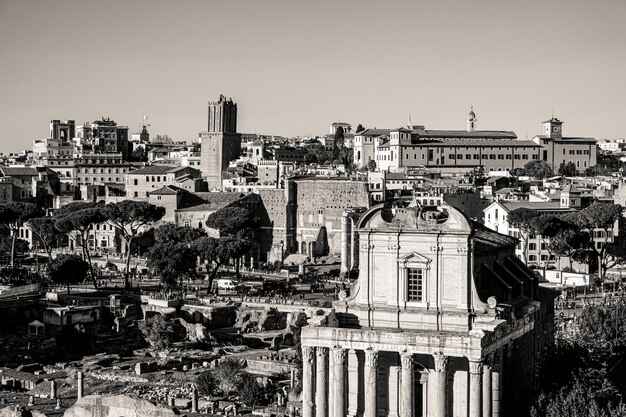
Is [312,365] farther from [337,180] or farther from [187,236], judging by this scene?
[337,180]

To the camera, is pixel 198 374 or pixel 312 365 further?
pixel 198 374

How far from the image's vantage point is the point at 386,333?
1229 inches

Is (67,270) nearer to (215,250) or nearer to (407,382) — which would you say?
(215,250)

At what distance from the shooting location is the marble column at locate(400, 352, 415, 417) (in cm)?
3088

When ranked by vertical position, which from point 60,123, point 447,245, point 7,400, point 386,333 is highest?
point 60,123

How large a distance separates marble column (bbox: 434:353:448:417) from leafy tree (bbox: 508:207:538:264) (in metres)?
37.7

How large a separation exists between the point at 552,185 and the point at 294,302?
40.7 metres

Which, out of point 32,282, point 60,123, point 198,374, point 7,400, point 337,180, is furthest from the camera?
point 60,123

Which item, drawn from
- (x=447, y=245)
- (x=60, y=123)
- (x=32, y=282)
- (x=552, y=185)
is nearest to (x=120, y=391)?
(x=447, y=245)

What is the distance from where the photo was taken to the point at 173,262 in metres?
66.5

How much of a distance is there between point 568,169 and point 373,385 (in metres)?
92.8

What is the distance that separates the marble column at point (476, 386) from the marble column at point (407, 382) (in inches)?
62.2

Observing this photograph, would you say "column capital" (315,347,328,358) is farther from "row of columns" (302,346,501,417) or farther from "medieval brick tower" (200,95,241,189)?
"medieval brick tower" (200,95,241,189)

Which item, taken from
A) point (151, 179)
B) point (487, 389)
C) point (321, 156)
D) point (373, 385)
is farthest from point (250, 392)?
point (321, 156)
